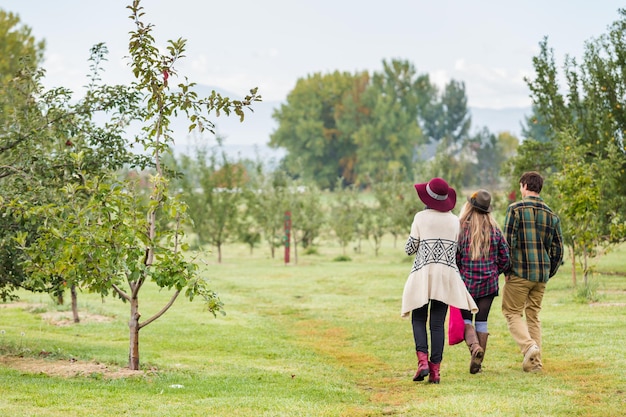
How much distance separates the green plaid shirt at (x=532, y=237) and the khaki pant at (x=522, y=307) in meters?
0.14

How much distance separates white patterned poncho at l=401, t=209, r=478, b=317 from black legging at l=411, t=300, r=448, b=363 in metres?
0.13

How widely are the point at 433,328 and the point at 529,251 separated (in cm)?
149

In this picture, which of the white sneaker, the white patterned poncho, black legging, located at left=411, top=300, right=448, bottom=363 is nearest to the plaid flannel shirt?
the white patterned poncho

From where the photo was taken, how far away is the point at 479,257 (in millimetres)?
10547

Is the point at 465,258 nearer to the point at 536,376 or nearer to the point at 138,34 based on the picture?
the point at 536,376

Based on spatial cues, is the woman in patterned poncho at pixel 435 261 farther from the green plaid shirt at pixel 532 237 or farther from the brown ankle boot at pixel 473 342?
the green plaid shirt at pixel 532 237

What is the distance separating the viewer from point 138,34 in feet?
35.7

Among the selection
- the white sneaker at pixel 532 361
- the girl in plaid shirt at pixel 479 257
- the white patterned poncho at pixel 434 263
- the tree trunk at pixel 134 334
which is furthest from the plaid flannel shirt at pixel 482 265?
the tree trunk at pixel 134 334

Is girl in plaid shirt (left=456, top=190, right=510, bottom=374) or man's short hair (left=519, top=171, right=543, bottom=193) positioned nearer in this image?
girl in plaid shirt (left=456, top=190, right=510, bottom=374)

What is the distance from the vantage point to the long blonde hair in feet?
34.4

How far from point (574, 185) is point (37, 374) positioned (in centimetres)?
1243

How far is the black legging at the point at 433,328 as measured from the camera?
10.2m

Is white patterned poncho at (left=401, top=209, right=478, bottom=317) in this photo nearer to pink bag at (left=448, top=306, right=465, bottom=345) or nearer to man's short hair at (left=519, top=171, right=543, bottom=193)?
pink bag at (left=448, top=306, right=465, bottom=345)

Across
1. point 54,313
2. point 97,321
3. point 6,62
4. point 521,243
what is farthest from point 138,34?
point 6,62
